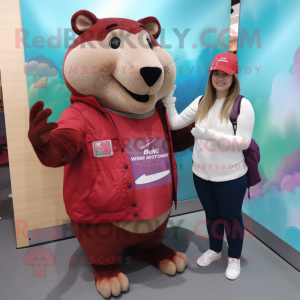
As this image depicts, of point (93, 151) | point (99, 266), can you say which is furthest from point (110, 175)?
point (99, 266)

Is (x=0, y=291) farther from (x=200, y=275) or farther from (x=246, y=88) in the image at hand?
(x=246, y=88)

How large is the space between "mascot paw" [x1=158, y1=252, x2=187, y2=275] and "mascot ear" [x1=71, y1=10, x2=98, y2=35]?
1.52m

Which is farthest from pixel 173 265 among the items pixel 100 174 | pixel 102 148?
pixel 102 148

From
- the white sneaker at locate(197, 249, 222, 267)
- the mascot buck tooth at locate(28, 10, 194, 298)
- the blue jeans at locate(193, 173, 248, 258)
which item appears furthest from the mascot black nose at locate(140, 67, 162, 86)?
the white sneaker at locate(197, 249, 222, 267)

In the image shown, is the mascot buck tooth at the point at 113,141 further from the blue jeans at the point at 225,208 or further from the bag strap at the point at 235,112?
the bag strap at the point at 235,112

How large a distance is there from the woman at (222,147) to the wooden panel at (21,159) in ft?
3.34

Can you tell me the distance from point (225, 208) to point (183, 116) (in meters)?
0.64

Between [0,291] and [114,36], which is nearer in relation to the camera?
[114,36]

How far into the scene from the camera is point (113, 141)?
146 centimetres

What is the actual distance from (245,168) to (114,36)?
108 cm

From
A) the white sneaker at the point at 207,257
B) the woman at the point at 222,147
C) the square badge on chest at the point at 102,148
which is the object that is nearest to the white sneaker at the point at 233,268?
the woman at the point at 222,147

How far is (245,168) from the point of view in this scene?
159 centimetres

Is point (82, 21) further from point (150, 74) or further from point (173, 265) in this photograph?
point (173, 265)

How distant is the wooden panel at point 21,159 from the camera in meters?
1.72
